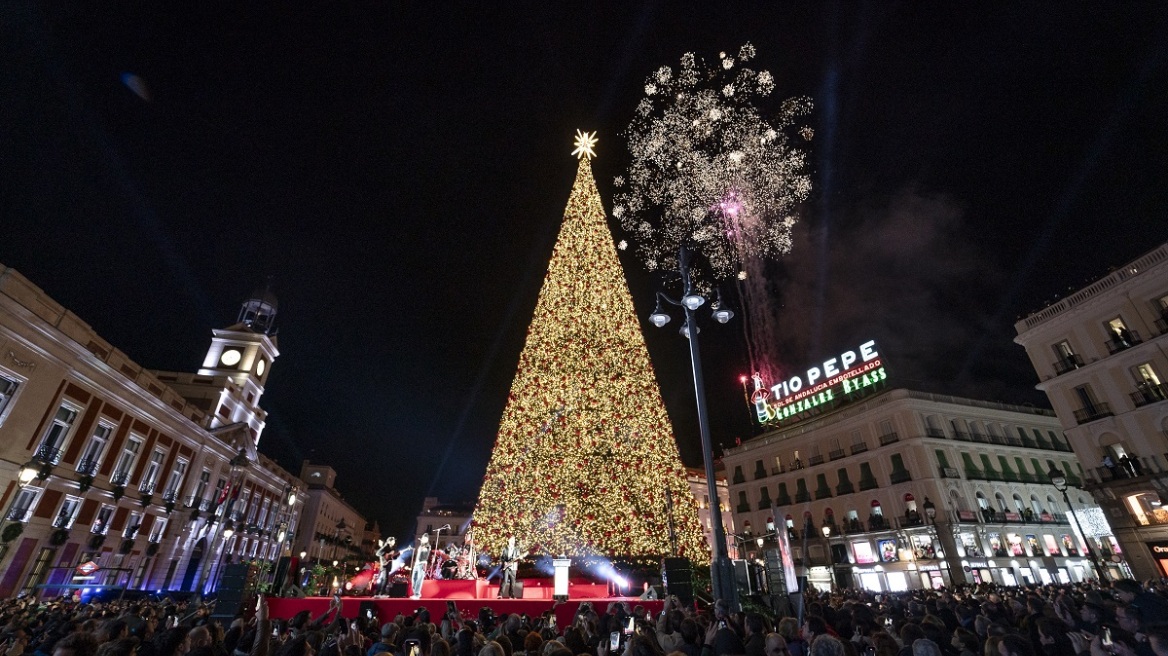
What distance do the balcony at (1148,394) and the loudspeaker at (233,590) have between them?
3581 cm

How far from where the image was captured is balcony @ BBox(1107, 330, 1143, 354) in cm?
2406

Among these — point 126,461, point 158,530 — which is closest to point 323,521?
point 158,530

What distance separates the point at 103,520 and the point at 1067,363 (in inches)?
2081

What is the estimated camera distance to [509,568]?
16281mm

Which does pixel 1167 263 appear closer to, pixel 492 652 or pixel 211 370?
pixel 492 652

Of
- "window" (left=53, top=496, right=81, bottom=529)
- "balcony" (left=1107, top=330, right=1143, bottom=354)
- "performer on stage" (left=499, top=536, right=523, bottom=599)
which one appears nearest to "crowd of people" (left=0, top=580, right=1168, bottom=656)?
"performer on stage" (left=499, top=536, right=523, bottom=599)

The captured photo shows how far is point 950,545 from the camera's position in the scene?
32.2 m

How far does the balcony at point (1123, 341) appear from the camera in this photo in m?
24.1

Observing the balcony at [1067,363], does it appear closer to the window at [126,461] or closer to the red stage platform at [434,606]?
the red stage platform at [434,606]

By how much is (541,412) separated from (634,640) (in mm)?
12467

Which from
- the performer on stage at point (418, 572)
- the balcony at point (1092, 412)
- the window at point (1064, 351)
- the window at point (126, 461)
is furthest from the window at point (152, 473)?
the window at point (1064, 351)

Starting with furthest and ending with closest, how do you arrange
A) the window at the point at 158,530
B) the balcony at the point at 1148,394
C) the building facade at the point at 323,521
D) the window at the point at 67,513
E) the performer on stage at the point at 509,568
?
1. the building facade at the point at 323,521
2. the window at the point at 158,530
3. the window at the point at 67,513
4. the balcony at the point at 1148,394
5. the performer on stage at the point at 509,568

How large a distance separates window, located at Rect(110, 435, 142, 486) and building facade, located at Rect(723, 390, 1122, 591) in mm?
39008

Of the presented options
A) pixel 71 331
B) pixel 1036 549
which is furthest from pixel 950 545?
pixel 71 331
